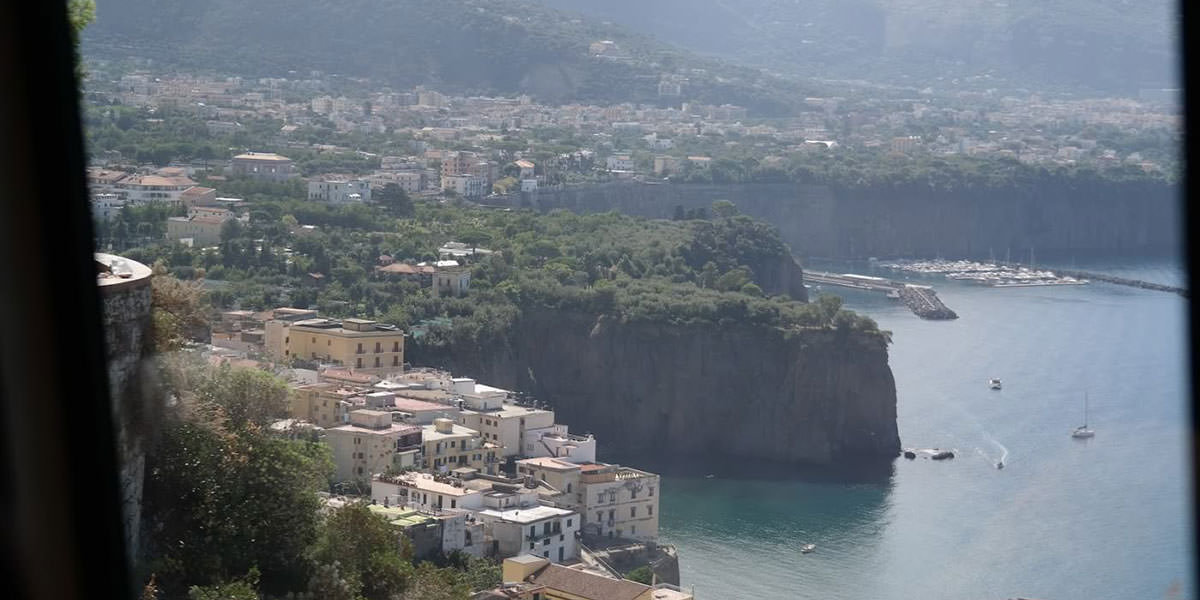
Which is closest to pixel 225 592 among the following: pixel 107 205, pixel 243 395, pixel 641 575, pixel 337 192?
pixel 243 395

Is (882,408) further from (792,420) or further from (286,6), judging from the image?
(286,6)

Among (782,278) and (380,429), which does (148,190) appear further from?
(380,429)

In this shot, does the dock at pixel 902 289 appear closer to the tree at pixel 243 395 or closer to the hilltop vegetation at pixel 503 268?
the hilltop vegetation at pixel 503 268

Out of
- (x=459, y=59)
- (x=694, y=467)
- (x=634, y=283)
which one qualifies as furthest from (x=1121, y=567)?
(x=459, y=59)

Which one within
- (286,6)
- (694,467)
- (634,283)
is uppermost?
(286,6)

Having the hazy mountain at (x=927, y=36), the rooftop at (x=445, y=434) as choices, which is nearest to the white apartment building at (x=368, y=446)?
the rooftop at (x=445, y=434)

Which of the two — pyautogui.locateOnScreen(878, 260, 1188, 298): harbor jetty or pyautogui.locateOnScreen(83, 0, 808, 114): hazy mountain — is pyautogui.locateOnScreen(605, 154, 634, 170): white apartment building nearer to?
pyautogui.locateOnScreen(878, 260, 1188, 298): harbor jetty

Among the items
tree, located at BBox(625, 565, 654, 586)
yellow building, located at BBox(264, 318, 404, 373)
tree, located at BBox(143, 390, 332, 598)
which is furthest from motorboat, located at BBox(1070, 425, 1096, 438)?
tree, located at BBox(143, 390, 332, 598)
